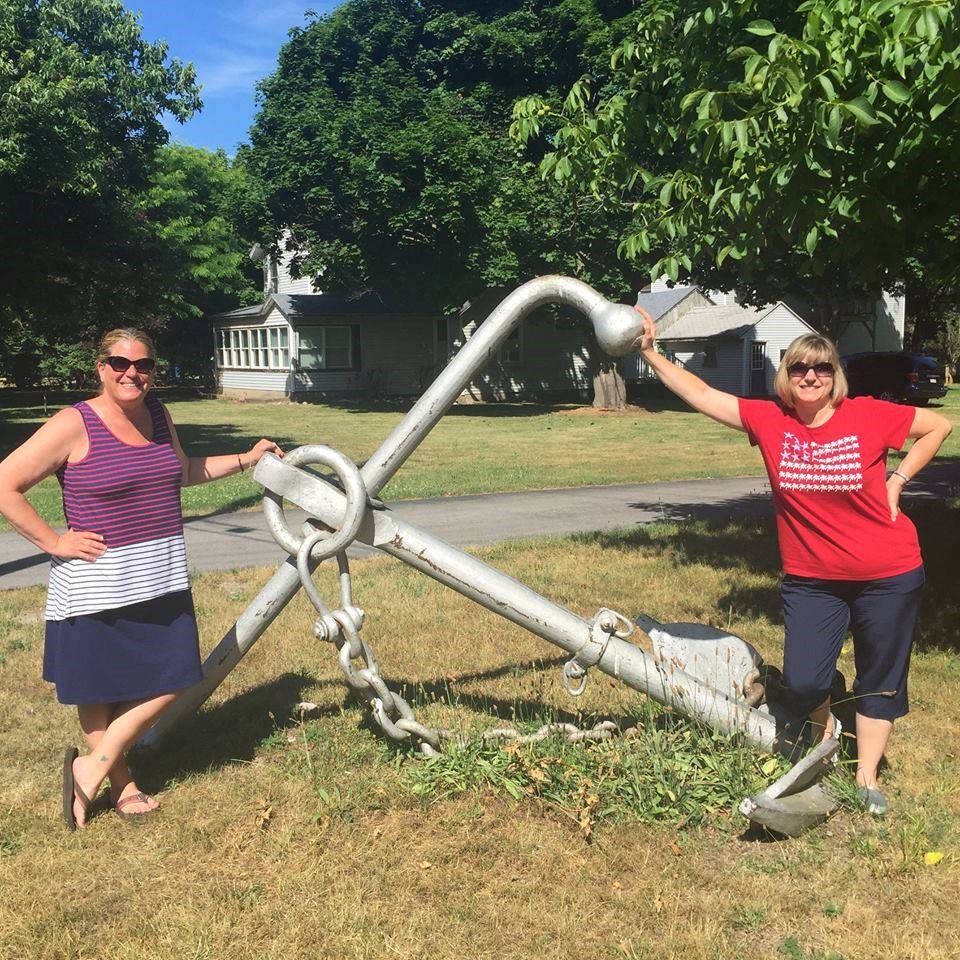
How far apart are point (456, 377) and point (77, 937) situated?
2.05m

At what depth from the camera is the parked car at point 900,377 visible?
27688mm

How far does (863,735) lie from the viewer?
11.6 feet

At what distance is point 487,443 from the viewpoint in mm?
18328

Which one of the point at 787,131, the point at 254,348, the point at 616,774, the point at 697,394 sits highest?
the point at 787,131

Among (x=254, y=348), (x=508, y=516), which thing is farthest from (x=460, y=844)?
(x=254, y=348)

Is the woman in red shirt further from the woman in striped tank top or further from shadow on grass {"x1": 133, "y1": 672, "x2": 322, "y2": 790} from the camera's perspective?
shadow on grass {"x1": 133, "y1": 672, "x2": 322, "y2": 790}

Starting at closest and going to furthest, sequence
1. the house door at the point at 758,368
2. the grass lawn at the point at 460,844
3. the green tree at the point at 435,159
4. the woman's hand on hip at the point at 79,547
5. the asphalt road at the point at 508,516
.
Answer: the grass lawn at the point at 460,844, the woman's hand on hip at the point at 79,547, the asphalt road at the point at 508,516, the green tree at the point at 435,159, the house door at the point at 758,368

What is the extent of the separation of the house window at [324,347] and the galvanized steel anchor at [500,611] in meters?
29.6

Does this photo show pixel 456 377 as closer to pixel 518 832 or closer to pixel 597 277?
pixel 518 832

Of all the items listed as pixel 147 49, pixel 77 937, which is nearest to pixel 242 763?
pixel 77 937

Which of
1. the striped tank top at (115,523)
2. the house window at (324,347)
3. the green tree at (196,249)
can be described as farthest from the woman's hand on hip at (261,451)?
the green tree at (196,249)

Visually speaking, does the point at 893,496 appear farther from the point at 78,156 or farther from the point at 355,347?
the point at 355,347

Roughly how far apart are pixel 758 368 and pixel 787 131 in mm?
34764

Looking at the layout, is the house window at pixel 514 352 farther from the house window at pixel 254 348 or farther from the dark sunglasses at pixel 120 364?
the dark sunglasses at pixel 120 364
